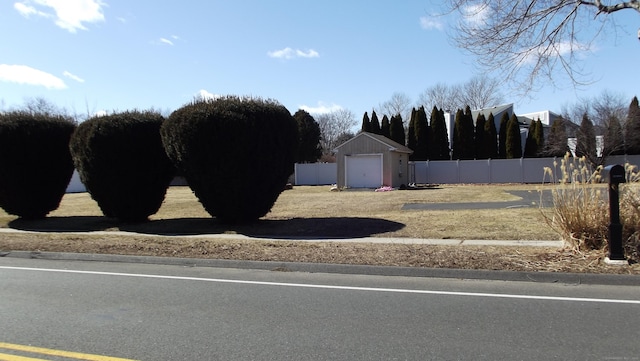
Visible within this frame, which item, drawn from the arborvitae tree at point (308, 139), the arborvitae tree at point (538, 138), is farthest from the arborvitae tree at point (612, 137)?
the arborvitae tree at point (308, 139)

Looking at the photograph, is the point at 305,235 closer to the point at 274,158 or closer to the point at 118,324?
the point at 274,158

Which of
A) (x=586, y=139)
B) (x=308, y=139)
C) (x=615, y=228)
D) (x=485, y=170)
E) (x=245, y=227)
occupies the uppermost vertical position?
(x=308, y=139)

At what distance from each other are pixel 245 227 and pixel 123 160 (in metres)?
4.09

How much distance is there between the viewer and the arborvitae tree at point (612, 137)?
119 feet

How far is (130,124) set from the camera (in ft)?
46.6

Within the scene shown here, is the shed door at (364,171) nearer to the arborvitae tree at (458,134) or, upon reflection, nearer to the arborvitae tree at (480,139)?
the arborvitae tree at (458,134)

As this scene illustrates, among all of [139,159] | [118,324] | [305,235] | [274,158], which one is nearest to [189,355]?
[118,324]

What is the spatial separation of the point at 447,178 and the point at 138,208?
31.5 m

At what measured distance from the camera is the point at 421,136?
4666cm

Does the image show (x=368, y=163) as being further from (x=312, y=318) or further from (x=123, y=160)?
(x=312, y=318)

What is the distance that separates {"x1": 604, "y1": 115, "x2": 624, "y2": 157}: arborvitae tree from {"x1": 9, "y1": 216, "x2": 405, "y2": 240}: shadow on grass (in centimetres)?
2963

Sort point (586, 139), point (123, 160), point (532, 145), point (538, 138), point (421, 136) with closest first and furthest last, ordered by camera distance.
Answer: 1. point (123, 160)
2. point (586, 139)
3. point (538, 138)
4. point (532, 145)
5. point (421, 136)

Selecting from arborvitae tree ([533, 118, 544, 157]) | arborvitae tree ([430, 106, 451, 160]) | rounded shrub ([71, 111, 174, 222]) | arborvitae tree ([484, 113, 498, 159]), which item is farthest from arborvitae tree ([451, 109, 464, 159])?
rounded shrub ([71, 111, 174, 222])

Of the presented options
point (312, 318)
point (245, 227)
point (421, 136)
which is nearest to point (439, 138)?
point (421, 136)
